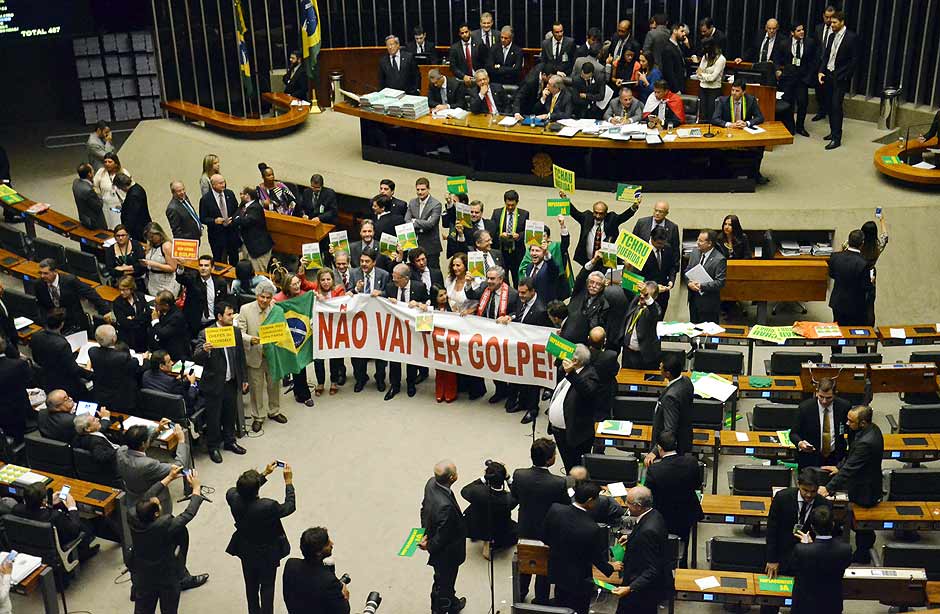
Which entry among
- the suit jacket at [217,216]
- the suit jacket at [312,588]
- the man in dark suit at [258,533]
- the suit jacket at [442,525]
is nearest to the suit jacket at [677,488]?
the suit jacket at [442,525]

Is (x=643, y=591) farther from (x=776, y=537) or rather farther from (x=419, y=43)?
(x=419, y=43)

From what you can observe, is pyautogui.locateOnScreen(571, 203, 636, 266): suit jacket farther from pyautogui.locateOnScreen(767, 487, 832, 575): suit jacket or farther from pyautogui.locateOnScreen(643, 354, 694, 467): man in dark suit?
pyautogui.locateOnScreen(767, 487, 832, 575): suit jacket

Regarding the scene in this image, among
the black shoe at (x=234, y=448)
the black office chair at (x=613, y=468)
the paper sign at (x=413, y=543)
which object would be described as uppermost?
the paper sign at (x=413, y=543)

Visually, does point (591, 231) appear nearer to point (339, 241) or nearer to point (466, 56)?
point (339, 241)

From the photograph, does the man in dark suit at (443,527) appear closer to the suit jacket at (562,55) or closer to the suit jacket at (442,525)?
the suit jacket at (442,525)

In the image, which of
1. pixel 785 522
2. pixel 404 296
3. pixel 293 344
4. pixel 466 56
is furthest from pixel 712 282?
pixel 466 56

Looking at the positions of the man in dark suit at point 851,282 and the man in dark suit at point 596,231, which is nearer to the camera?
the man in dark suit at point 851,282

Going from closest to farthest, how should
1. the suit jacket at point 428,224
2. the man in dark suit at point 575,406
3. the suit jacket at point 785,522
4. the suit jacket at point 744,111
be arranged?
the suit jacket at point 785,522, the man in dark suit at point 575,406, the suit jacket at point 428,224, the suit jacket at point 744,111

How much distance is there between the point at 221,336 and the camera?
39.0 ft

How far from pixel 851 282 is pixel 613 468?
4470 millimetres

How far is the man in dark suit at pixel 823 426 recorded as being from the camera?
409 inches

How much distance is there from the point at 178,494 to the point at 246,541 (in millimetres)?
2912

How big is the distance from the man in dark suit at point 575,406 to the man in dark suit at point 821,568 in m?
2.94

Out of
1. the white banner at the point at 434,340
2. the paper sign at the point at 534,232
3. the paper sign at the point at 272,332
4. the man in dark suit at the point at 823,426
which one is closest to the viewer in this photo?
the man in dark suit at the point at 823,426
